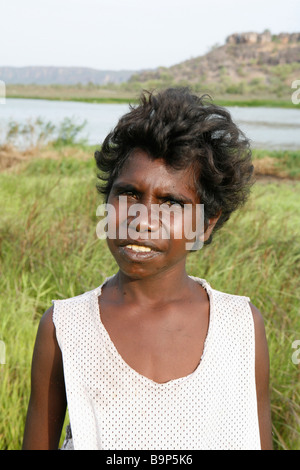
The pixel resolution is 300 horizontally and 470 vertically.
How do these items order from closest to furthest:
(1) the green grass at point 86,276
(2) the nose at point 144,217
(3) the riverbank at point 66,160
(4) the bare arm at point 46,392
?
(2) the nose at point 144,217, (4) the bare arm at point 46,392, (1) the green grass at point 86,276, (3) the riverbank at point 66,160

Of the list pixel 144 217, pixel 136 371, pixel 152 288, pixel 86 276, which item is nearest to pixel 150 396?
pixel 136 371

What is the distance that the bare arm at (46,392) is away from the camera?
131 cm

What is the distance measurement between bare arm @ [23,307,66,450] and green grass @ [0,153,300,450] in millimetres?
840

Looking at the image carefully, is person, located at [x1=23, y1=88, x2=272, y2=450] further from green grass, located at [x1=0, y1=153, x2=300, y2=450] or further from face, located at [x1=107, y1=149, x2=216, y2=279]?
green grass, located at [x1=0, y1=153, x2=300, y2=450]

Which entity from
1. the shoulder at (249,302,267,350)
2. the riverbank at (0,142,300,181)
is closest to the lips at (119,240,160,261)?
the shoulder at (249,302,267,350)

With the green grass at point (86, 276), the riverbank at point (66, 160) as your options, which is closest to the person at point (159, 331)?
the green grass at point (86, 276)

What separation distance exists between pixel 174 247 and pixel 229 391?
0.38 metres

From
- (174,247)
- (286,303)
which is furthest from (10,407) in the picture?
(286,303)

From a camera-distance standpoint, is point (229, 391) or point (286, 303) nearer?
point (229, 391)

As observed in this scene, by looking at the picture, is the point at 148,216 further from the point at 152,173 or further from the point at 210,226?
the point at 210,226

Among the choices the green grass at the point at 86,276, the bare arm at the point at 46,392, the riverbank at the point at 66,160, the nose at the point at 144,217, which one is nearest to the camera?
the nose at the point at 144,217

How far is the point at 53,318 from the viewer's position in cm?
133

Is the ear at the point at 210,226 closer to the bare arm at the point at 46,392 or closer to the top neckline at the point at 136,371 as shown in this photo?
the top neckline at the point at 136,371
